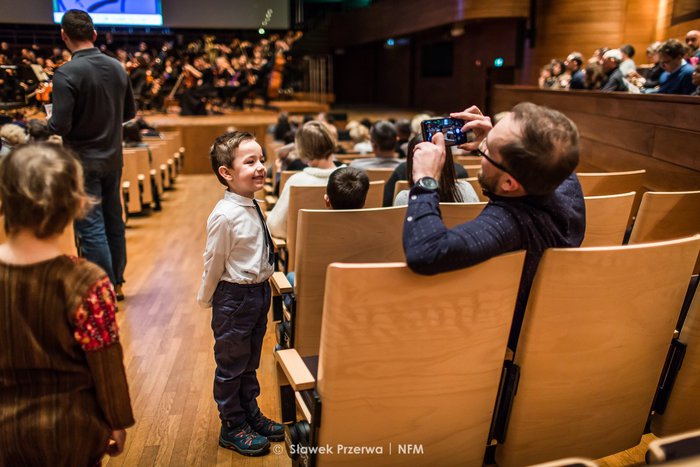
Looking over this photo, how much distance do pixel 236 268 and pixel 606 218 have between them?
1.24m

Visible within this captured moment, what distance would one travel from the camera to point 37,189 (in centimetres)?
101

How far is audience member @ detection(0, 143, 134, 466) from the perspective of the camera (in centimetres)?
102

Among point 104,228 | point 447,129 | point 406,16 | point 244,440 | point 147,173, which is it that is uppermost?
point 406,16

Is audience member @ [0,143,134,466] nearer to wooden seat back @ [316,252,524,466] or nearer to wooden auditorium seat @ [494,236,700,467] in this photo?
wooden seat back @ [316,252,524,466]

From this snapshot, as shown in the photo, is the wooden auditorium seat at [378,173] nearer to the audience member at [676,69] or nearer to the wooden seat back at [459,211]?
the wooden seat back at [459,211]

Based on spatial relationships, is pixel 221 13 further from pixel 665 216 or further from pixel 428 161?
pixel 428 161

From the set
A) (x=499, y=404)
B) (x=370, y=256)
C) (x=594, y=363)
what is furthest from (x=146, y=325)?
(x=594, y=363)

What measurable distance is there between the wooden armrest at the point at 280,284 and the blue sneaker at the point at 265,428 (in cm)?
41

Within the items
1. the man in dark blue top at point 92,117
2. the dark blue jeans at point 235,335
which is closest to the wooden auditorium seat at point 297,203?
the dark blue jeans at point 235,335

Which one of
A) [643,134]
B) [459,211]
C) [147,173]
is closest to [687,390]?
[459,211]

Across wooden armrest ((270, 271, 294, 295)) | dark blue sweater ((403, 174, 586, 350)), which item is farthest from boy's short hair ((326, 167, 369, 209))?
dark blue sweater ((403, 174, 586, 350))

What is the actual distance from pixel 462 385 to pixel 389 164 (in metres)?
2.29

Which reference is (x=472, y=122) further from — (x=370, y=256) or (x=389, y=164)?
(x=389, y=164)

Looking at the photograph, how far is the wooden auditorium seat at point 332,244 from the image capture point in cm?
172
